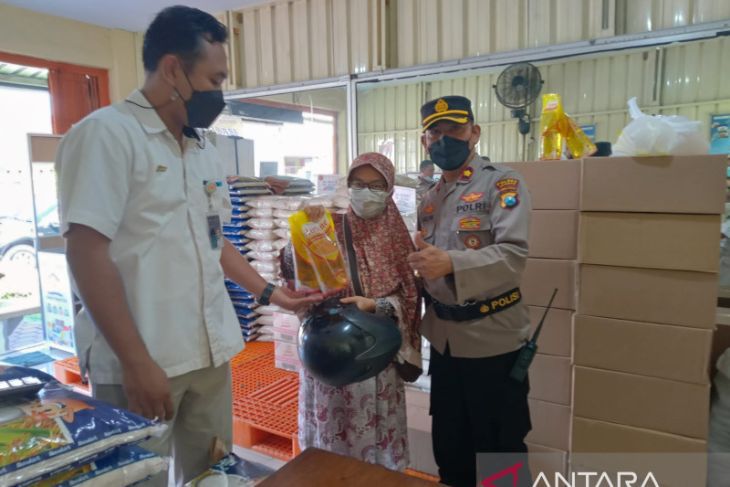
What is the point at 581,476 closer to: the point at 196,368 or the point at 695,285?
the point at 695,285

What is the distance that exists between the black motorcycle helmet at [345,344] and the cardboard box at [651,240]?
0.94 meters

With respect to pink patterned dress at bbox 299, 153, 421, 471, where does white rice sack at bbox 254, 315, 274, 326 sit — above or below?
below

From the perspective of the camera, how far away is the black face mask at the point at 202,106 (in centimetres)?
123

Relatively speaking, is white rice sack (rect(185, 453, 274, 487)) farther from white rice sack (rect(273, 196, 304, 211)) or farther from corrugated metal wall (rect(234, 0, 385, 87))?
corrugated metal wall (rect(234, 0, 385, 87))

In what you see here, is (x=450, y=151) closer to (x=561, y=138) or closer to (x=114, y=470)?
(x=561, y=138)

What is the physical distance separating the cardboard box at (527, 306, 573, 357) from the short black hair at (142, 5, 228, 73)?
1.63 meters

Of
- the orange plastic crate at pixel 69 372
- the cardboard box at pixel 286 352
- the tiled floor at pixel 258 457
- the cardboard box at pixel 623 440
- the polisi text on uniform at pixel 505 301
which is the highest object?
the polisi text on uniform at pixel 505 301

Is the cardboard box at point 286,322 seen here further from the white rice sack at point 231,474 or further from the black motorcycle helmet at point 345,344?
the white rice sack at point 231,474

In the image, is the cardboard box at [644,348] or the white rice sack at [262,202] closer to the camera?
the cardboard box at [644,348]

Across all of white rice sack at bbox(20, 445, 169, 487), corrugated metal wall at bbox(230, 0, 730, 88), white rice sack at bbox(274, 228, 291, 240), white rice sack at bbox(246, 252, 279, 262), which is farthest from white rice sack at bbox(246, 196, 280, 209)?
white rice sack at bbox(20, 445, 169, 487)

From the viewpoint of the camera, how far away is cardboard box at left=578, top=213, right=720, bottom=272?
1.68 meters

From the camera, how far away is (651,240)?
176cm

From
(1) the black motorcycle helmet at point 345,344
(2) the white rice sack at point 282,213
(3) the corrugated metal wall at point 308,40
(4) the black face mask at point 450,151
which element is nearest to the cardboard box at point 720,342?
(4) the black face mask at point 450,151

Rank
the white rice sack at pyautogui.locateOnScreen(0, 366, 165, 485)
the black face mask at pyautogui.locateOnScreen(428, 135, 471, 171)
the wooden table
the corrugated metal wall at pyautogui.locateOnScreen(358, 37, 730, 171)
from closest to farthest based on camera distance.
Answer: the white rice sack at pyautogui.locateOnScreen(0, 366, 165, 485) < the wooden table < the black face mask at pyautogui.locateOnScreen(428, 135, 471, 171) < the corrugated metal wall at pyautogui.locateOnScreen(358, 37, 730, 171)
